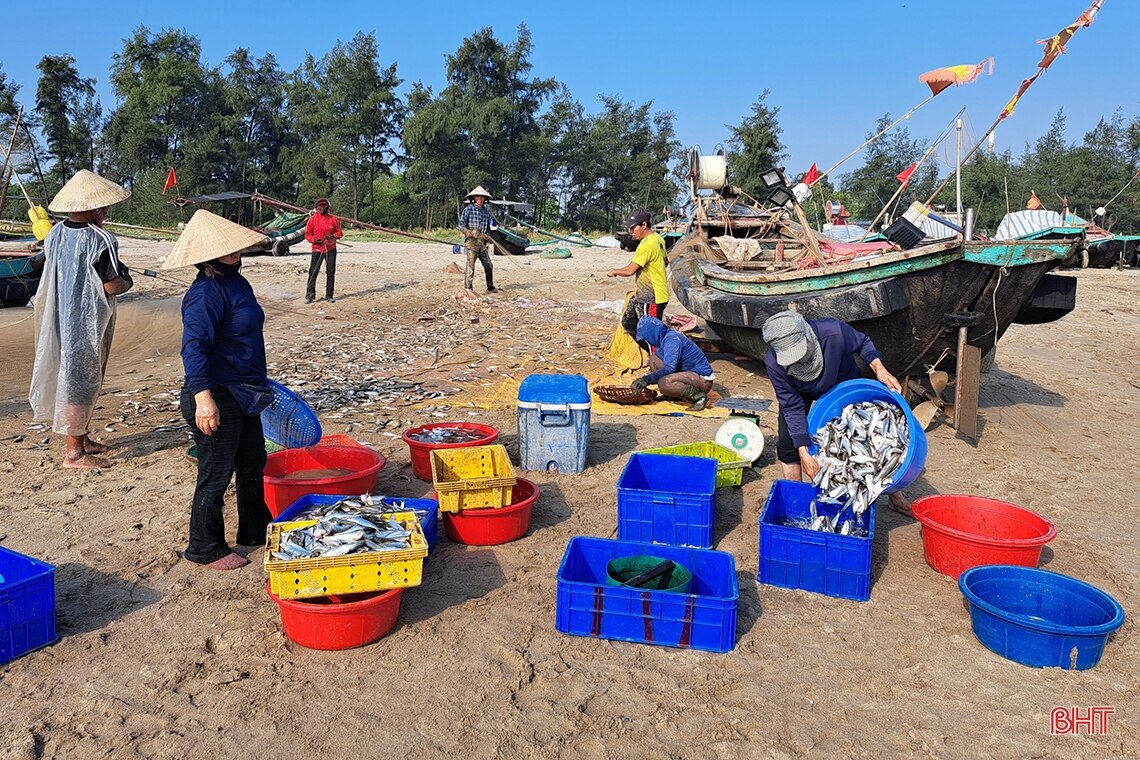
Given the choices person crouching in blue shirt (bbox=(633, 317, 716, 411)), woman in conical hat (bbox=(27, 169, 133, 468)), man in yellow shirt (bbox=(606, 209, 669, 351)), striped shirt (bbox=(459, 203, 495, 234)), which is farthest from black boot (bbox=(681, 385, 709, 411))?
striped shirt (bbox=(459, 203, 495, 234))

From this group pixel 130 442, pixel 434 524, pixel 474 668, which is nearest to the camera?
pixel 474 668

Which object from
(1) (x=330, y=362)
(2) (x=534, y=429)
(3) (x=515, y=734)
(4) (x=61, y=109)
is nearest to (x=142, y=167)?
(4) (x=61, y=109)

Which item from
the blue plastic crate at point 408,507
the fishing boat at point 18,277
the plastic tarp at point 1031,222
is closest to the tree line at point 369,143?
the plastic tarp at point 1031,222

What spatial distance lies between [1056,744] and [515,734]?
2.02m

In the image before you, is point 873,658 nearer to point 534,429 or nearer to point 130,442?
point 534,429

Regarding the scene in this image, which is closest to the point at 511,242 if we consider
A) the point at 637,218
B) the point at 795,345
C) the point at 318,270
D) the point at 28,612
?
the point at 318,270

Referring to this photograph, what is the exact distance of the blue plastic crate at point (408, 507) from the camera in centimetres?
423

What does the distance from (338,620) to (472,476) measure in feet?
6.01

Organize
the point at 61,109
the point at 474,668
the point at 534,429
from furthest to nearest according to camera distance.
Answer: the point at 61,109 < the point at 534,429 < the point at 474,668

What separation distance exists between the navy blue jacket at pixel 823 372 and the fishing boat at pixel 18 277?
12526mm

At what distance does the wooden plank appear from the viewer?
23.7 feet

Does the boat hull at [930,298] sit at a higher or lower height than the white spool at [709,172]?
lower

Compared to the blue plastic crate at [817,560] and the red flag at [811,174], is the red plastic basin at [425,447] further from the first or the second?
the red flag at [811,174]

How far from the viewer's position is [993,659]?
3.66m
